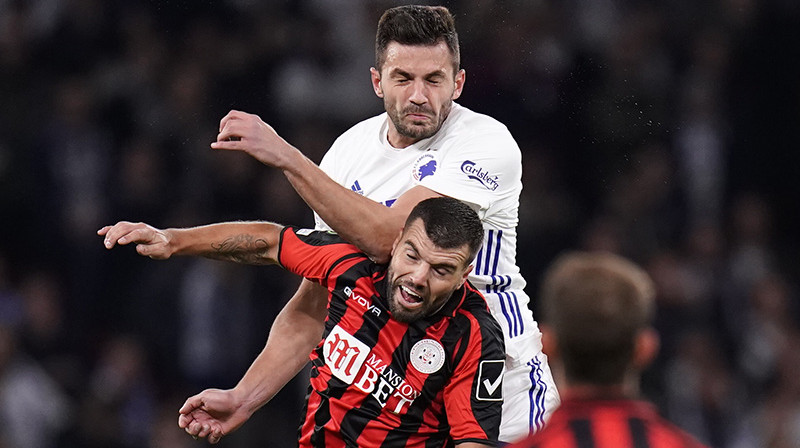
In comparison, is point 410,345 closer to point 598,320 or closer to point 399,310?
point 399,310

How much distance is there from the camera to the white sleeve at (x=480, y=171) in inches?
174

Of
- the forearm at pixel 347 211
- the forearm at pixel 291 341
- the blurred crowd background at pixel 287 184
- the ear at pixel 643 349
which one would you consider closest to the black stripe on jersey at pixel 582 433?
the ear at pixel 643 349

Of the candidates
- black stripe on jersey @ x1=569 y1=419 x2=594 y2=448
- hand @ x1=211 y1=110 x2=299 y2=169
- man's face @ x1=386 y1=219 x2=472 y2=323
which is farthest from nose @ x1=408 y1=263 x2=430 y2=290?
black stripe on jersey @ x1=569 y1=419 x2=594 y2=448

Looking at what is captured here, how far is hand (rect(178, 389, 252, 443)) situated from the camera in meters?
4.62

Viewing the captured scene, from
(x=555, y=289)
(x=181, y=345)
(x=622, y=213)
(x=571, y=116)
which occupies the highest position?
(x=555, y=289)

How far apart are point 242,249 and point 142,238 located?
458 millimetres

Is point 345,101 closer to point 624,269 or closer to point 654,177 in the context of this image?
point 654,177

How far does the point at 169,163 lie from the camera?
32.4 feet

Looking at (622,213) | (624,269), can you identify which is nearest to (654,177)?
(622,213)

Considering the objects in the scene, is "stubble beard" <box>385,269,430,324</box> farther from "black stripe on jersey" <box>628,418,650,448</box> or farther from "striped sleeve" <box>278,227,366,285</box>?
"black stripe on jersey" <box>628,418,650,448</box>

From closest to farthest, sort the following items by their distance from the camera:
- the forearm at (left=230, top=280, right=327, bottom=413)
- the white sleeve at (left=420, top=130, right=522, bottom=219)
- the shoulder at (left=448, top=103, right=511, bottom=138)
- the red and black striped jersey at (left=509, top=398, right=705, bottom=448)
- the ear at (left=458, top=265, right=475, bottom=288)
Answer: the red and black striped jersey at (left=509, top=398, right=705, bottom=448), the ear at (left=458, top=265, right=475, bottom=288), the white sleeve at (left=420, top=130, right=522, bottom=219), the shoulder at (left=448, top=103, right=511, bottom=138), the forearm at (left=230, top=280, right=327, bottom=413)

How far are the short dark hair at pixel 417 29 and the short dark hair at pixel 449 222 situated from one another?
0.74 meters

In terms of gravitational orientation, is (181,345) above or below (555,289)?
below

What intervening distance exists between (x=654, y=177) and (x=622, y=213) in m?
0.49
